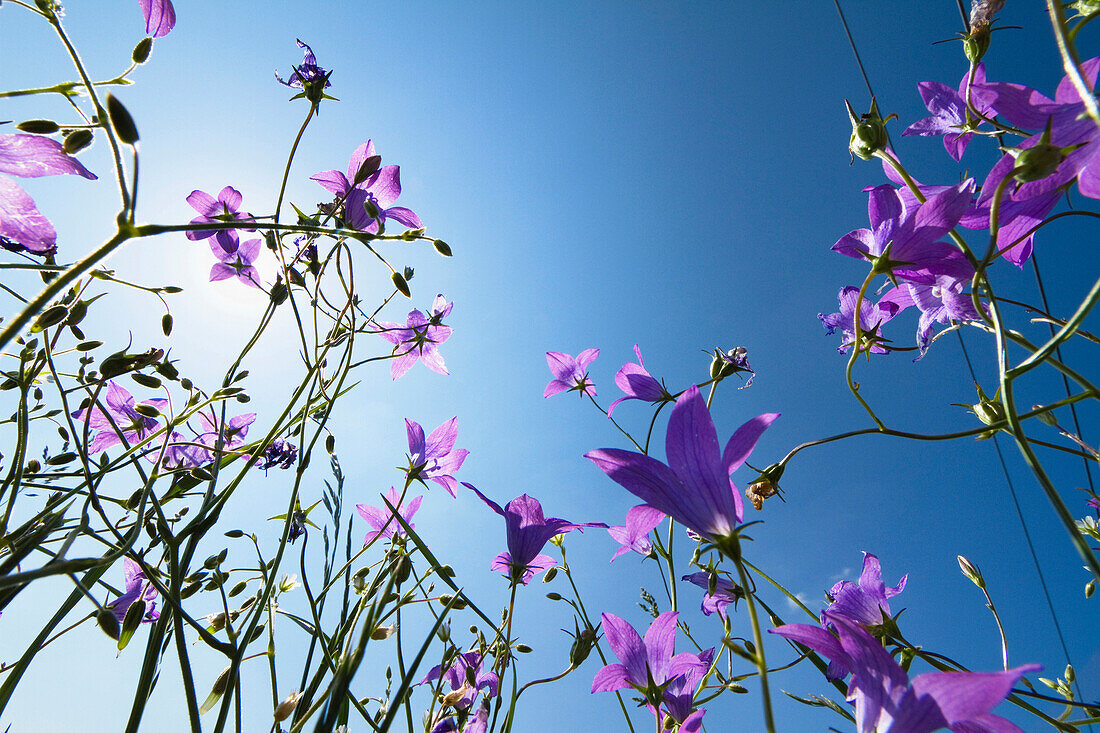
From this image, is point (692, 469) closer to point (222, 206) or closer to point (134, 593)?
point (134, 593)

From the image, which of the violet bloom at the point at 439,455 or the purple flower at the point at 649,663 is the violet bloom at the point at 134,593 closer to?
the violet bloom at the point at 439,455

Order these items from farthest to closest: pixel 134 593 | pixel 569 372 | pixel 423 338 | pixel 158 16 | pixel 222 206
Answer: pixel 569 372
pixel 423 338
pixel 222 206
pixel 134 593
pixel 158 16

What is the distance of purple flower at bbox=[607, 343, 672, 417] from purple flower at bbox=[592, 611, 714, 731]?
398 mm

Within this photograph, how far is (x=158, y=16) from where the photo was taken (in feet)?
A: 1.61

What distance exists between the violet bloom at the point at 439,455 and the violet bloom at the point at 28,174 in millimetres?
472

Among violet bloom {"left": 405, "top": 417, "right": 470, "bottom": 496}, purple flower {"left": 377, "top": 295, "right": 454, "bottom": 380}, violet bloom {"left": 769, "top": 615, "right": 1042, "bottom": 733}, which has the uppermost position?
purple flower {"left": 377, "top": 295, "right": 454, "bottom": 380}

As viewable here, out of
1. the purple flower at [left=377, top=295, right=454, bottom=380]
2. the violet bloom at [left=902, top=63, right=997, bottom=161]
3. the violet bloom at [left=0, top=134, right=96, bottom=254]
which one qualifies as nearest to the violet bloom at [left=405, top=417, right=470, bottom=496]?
the purple flower at [left=377, top=295, right=454, bottom=380]

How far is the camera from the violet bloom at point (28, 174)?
0.37 metres

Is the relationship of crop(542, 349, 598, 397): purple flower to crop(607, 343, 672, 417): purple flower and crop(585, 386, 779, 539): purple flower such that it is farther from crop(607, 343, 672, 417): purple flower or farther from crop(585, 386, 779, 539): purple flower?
crop(585, 386, 779, 539): purple flower

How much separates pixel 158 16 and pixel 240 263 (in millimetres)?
353

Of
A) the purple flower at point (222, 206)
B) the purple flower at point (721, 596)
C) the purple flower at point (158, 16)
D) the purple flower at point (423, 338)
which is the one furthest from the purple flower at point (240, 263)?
the purple flower at point (721, 596)

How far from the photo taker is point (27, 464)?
0.57 meters

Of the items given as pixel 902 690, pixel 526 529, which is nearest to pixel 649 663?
pixel 526 529

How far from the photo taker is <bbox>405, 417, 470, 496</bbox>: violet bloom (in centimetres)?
79
